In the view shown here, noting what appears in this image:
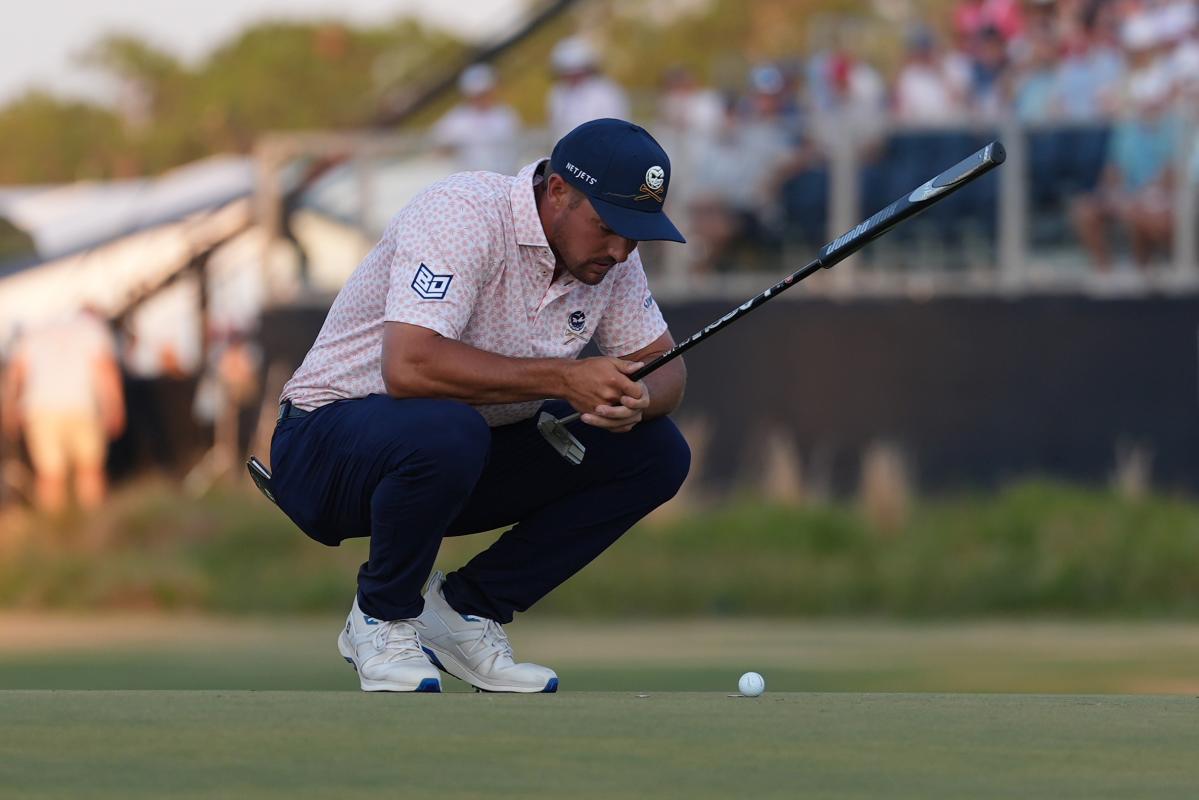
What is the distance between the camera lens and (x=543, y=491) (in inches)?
245

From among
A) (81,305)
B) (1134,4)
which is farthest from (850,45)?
(81,305)

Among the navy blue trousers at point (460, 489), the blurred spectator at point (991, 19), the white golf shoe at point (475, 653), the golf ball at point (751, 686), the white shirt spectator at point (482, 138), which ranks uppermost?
the blurred spectator at point (991, 19)

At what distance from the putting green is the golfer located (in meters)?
0.53

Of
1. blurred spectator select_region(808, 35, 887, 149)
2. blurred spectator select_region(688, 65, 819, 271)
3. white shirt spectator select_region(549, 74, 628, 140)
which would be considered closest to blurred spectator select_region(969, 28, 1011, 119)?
Answer: blurred spectator select_region(808, 35, 887, 149)

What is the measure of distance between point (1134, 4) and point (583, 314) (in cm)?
1034

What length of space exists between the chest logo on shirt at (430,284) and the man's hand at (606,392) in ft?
1.22

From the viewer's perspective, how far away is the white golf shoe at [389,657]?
5.69m

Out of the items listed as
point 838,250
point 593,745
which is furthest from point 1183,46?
point 593,745

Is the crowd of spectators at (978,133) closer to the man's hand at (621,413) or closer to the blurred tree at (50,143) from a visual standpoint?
the man's hand at (621,413)

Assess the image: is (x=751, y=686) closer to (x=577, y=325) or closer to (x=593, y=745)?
(x=577, y=325)

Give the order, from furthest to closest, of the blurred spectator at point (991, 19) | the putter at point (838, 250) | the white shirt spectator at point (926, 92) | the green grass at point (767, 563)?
the blurred spectator at point (991, 19), the white shirt spectator at point (926, 92), the green grass at point (767, 563), the putter at point (838, 250)

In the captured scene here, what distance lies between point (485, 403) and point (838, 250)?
3.39 ft

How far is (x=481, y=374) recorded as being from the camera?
5586 mm

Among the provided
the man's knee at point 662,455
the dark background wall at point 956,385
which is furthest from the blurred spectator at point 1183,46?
the man's knee at point 662,455
